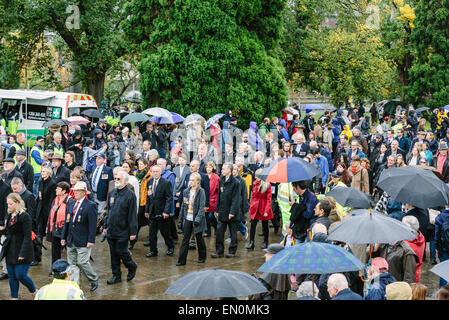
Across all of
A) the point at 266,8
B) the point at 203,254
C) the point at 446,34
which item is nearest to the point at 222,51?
the point at 266,8

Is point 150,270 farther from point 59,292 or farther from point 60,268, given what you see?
point 59,292

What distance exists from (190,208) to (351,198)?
9.70 ft

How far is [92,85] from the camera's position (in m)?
31.0

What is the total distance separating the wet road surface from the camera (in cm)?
922

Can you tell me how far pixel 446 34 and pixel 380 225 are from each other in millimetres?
31679

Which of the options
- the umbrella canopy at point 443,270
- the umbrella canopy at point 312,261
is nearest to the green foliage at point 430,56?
the umbrella canopy at point 443,270

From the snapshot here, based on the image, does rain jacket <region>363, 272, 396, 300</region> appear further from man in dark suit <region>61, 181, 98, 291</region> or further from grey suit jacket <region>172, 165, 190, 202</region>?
grey suit jacket <region>172, 165, 190, 202</region>

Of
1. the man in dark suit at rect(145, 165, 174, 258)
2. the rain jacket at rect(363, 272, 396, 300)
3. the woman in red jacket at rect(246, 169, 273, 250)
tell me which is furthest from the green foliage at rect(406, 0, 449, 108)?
the rain jacket at rect(363, 272, 396, 300)

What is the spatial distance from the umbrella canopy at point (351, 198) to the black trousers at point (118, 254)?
3.46 meters

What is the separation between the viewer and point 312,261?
5.93 m

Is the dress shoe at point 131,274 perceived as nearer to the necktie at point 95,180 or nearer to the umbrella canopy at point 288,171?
the umbrella canopy at point 288,171

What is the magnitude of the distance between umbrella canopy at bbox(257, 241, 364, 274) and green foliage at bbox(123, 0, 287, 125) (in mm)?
14990

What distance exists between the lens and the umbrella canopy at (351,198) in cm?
927

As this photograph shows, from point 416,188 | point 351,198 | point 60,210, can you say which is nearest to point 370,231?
point 416,188
